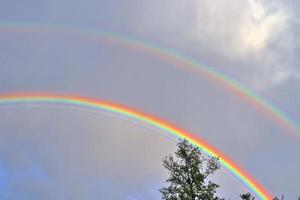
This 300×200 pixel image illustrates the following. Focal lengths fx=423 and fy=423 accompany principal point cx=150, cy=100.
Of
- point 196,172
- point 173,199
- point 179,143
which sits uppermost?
point 179,143

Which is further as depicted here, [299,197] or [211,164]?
[299,197]

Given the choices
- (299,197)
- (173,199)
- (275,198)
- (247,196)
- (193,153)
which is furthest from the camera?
(299,197)

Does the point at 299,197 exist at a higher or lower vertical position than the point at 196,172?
higher

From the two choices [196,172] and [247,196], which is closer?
[196,172]

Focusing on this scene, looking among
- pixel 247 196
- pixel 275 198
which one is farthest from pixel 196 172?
pixel 275 198

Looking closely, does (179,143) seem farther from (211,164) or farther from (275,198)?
(275,198)

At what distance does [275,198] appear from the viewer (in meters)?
50.9

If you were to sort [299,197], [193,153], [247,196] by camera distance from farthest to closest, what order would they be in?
1. [299,197]
2. [247,196]
3. [193,153]

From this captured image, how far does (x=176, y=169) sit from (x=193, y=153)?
8.94 ft

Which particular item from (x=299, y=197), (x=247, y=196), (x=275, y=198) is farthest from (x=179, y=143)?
(x=299, y=197)

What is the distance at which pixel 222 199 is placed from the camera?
136ft

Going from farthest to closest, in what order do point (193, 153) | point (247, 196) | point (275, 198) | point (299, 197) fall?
point (299, 197)
point (275, 198)
point (247, 196)
point (193, 153)

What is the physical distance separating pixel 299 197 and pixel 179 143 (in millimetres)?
21189

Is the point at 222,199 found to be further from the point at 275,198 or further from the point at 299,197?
the point at 299,197
